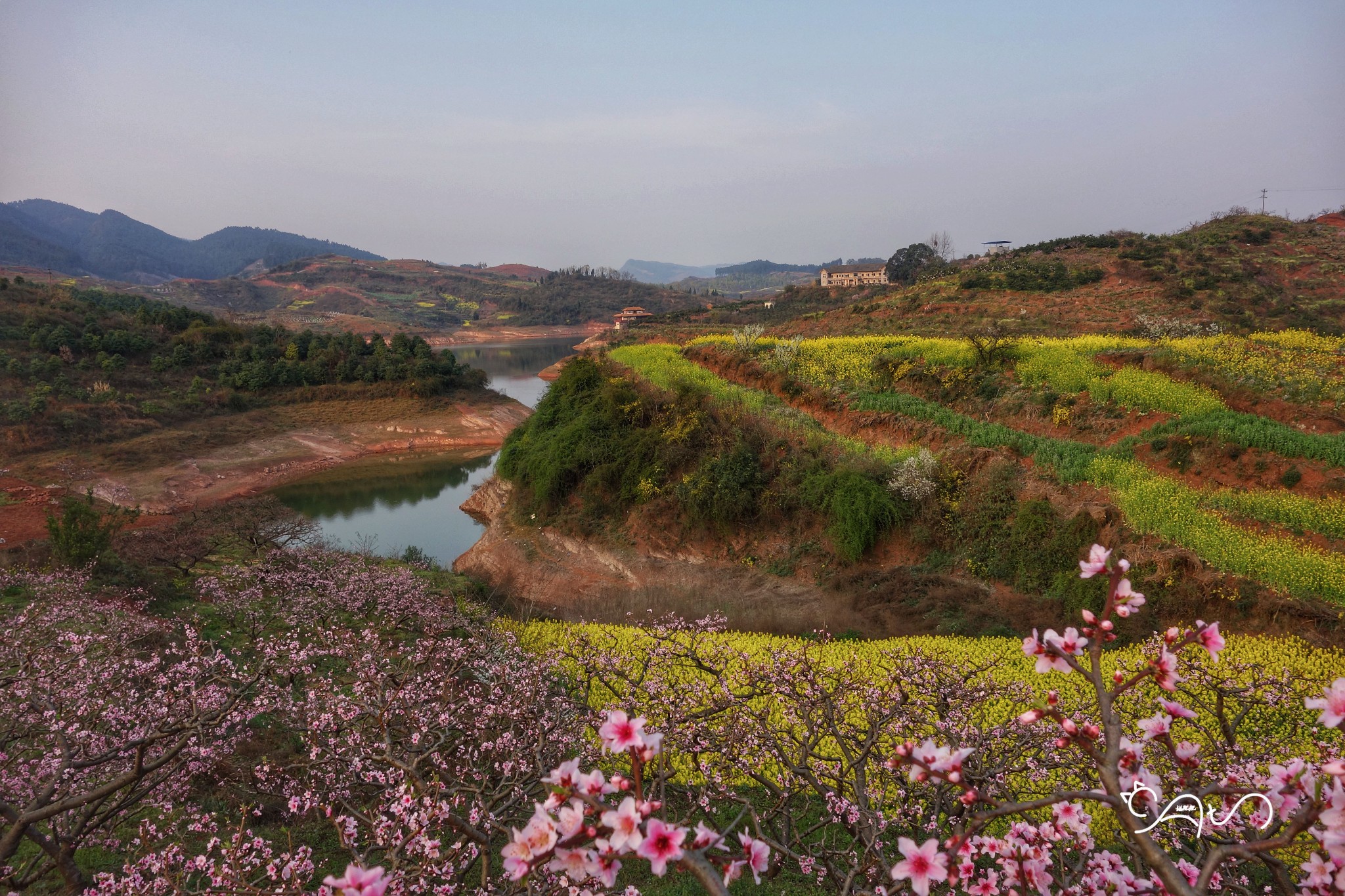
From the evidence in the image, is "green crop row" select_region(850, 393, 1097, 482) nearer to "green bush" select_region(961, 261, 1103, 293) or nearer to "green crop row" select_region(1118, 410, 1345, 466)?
"green crop row" select_region(1118, 410, 1345, 466)

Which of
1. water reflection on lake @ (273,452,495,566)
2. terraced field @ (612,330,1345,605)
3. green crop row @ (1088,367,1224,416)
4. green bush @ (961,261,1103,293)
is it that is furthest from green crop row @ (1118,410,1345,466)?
water reflection on lake @ (273,452,495,566)

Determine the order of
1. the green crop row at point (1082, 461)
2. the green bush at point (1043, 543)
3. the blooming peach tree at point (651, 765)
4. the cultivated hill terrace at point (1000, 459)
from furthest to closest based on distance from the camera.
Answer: the green bush at point (1043, 543), the cultivated hill terrace at point (1000, 459), the green crop row at point (1082, 461), the blooming peach tree at point (651, 765)

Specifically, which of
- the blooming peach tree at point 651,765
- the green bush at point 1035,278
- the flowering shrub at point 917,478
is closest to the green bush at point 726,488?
the flowering shrub at point 917,478

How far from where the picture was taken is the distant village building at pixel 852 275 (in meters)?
68.2

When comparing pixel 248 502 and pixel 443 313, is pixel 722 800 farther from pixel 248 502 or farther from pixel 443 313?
pixel 443 313

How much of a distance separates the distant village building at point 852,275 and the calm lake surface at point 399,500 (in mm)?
49143

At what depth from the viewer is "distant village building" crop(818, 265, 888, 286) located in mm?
68188

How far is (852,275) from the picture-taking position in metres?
72.2

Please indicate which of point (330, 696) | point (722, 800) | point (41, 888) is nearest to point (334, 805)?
point (330, 696)

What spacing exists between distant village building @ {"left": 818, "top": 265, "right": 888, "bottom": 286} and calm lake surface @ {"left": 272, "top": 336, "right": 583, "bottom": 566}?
4914 cm

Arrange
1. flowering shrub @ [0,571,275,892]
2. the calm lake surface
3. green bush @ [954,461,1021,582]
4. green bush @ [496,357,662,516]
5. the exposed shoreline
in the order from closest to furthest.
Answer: flowering shrub @ [0,571,275,892], green bush @ [954,461,1021,582], green bush @ [496,357,662,516], the calm lake surface, the exposed shoreline

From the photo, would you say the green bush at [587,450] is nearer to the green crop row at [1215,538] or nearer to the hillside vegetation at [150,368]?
the green crop row at [1215,538]

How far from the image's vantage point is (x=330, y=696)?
19.4 feet

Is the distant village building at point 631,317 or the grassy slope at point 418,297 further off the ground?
the grassy slope at point 418,297
